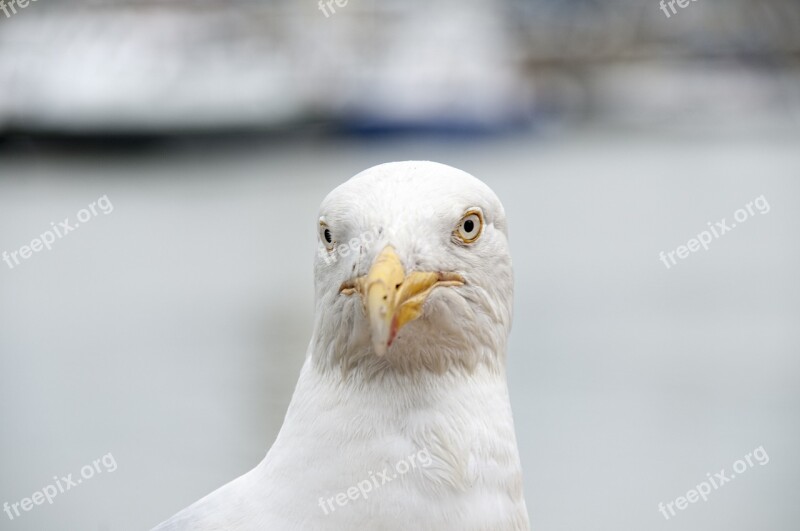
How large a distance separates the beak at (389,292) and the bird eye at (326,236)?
7 centimetres

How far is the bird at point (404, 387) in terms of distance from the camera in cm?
140

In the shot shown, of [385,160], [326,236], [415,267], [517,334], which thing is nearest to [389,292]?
[415,267]

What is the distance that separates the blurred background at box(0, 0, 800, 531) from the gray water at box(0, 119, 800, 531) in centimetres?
2

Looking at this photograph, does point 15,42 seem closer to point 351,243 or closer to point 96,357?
point 96,357

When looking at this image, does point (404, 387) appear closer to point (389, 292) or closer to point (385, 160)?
point (389, 292)

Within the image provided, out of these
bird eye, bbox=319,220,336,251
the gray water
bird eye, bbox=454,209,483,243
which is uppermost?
the gray water

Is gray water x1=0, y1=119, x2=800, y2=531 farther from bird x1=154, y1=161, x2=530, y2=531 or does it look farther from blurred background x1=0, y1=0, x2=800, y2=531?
bird x1=154, y1=161, x2=530, y2=531

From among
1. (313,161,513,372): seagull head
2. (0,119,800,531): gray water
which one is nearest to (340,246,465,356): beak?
(313,161,513,372): seagull head

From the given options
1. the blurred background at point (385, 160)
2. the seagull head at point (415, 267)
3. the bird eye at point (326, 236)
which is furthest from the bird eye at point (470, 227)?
the blurred background at point (385, 160)

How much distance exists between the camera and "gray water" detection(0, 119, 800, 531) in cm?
324

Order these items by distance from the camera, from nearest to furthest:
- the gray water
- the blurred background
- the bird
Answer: the bird → the gray water → the blurred background

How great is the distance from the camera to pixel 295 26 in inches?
554

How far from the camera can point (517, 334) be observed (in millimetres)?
4914

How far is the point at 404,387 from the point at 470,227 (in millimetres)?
218
